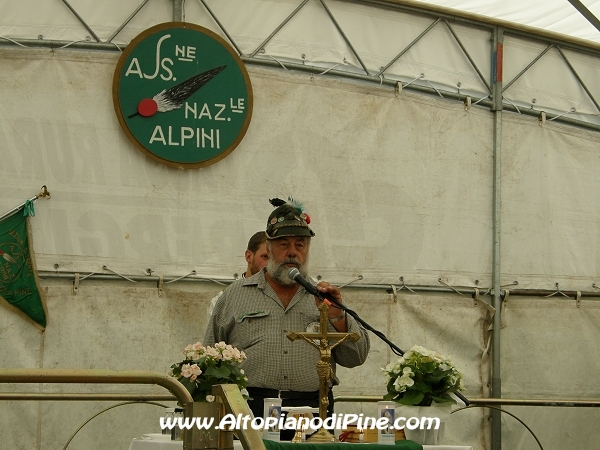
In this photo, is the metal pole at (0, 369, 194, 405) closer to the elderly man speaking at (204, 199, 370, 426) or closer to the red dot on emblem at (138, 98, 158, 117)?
the elderly man speaking at (204, 199, 370, 426)

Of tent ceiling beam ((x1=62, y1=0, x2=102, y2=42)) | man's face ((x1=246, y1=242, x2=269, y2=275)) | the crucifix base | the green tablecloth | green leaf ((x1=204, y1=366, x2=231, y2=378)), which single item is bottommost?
the green tablecloth

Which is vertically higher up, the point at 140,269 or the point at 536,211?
the point at 536,211

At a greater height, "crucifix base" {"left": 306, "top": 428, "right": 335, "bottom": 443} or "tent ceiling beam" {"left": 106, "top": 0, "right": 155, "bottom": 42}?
"tent ceiling beam" {"left": 106, "top": 0, "right": 155, "bottom": 42}

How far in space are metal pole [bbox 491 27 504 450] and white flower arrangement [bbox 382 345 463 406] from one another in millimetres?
3789

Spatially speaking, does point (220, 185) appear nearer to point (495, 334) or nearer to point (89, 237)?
point (89, 237)

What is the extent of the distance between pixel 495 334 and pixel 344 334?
169 inches

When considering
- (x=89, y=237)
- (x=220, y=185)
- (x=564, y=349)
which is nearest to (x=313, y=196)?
(x=220, y=185)

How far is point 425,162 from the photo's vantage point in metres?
8.08

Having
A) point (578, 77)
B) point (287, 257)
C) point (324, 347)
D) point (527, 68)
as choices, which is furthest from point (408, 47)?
point (324, 347)

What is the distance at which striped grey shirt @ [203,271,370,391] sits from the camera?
449 cm

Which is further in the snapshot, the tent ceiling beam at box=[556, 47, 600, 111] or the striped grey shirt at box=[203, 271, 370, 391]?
the tent ceiling beam at box=[556, 47, 600, 111]

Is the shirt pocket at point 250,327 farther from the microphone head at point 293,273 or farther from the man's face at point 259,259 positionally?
the man's face at point 259,259

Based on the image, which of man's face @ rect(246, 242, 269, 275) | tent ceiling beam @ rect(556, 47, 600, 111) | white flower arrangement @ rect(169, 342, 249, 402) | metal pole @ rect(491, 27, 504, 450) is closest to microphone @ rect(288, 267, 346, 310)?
white flower arrangement @ rect(169, 342, 249, 402)

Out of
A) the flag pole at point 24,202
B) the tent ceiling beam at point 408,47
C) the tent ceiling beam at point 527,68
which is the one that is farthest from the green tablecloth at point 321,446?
the tent ceiling beam at point 527,68
